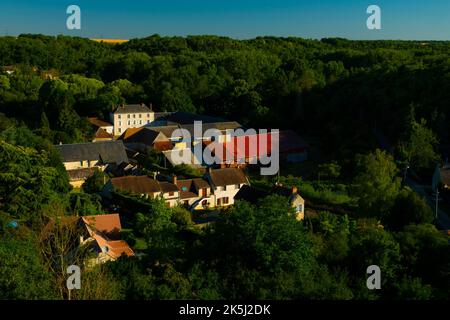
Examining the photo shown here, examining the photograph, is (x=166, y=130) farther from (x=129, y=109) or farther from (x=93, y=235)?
(x=93, y=235)

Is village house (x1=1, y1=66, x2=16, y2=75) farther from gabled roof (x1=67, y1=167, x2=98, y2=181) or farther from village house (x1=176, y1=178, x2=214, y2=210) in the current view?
village house (x1=176, y1=178, x2=214, y2=210)

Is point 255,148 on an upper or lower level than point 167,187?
upper

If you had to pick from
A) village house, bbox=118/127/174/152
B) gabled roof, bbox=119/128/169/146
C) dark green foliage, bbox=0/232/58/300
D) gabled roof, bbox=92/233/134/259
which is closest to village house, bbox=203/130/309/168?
village house, bbox=118/127/174/152

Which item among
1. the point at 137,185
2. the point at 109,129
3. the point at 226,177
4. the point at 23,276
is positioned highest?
the point at 109,129

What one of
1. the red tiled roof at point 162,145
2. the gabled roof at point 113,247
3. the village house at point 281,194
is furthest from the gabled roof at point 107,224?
the red tiled roof at point 162,145

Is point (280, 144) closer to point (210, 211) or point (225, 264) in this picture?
point (210, 211)

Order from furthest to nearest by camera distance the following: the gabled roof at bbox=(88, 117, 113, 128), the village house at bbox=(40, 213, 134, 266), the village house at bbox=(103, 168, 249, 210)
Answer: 1. the gabled roof at bbox=(88, 117, 113, 128)
2. the village house at bbox=(103, 168, 249, 210)
3. the village house at bbox=(40, 213, 134, 266)

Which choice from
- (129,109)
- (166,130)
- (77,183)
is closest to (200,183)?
(77,183)
